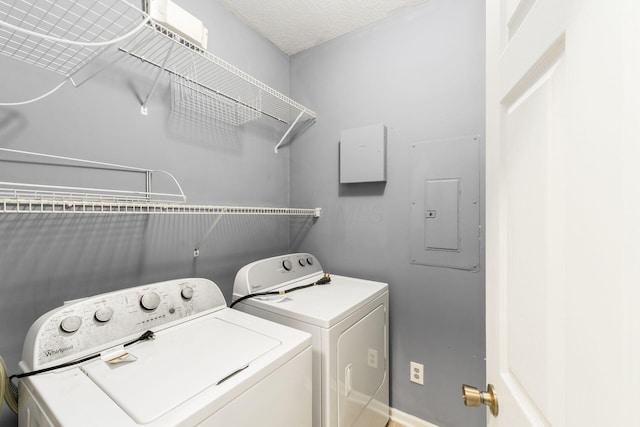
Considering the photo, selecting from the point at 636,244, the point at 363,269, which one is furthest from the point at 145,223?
the point at 636,244

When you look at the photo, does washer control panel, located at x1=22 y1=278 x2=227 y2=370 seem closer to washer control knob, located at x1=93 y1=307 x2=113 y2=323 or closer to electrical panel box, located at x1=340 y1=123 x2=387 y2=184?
washer control knob, located at x1=93 y1=307 x2=113 y2=323

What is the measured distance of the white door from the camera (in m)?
0.31

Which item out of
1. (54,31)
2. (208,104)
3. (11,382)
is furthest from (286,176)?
(11,382)

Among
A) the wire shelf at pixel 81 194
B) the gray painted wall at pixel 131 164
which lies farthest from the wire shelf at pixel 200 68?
the wire shelf at pixel 81 194

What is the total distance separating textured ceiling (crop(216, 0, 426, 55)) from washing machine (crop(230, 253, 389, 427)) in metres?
1.67

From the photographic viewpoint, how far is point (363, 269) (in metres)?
2.00

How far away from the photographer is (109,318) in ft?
3.37

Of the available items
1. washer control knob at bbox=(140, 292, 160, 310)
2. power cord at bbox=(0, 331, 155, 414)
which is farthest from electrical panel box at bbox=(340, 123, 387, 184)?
power cord at bbox=(0, 331, 155, 414)

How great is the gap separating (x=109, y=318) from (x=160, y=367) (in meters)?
0.33

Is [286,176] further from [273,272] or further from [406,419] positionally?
[406,419]

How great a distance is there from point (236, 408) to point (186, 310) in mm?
598

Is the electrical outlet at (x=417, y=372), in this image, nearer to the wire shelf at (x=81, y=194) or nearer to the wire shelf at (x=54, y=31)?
the wire shelf at (x=81, y=194)

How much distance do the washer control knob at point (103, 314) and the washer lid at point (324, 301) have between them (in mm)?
635

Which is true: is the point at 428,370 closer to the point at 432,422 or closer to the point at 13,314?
the point at 432,422
